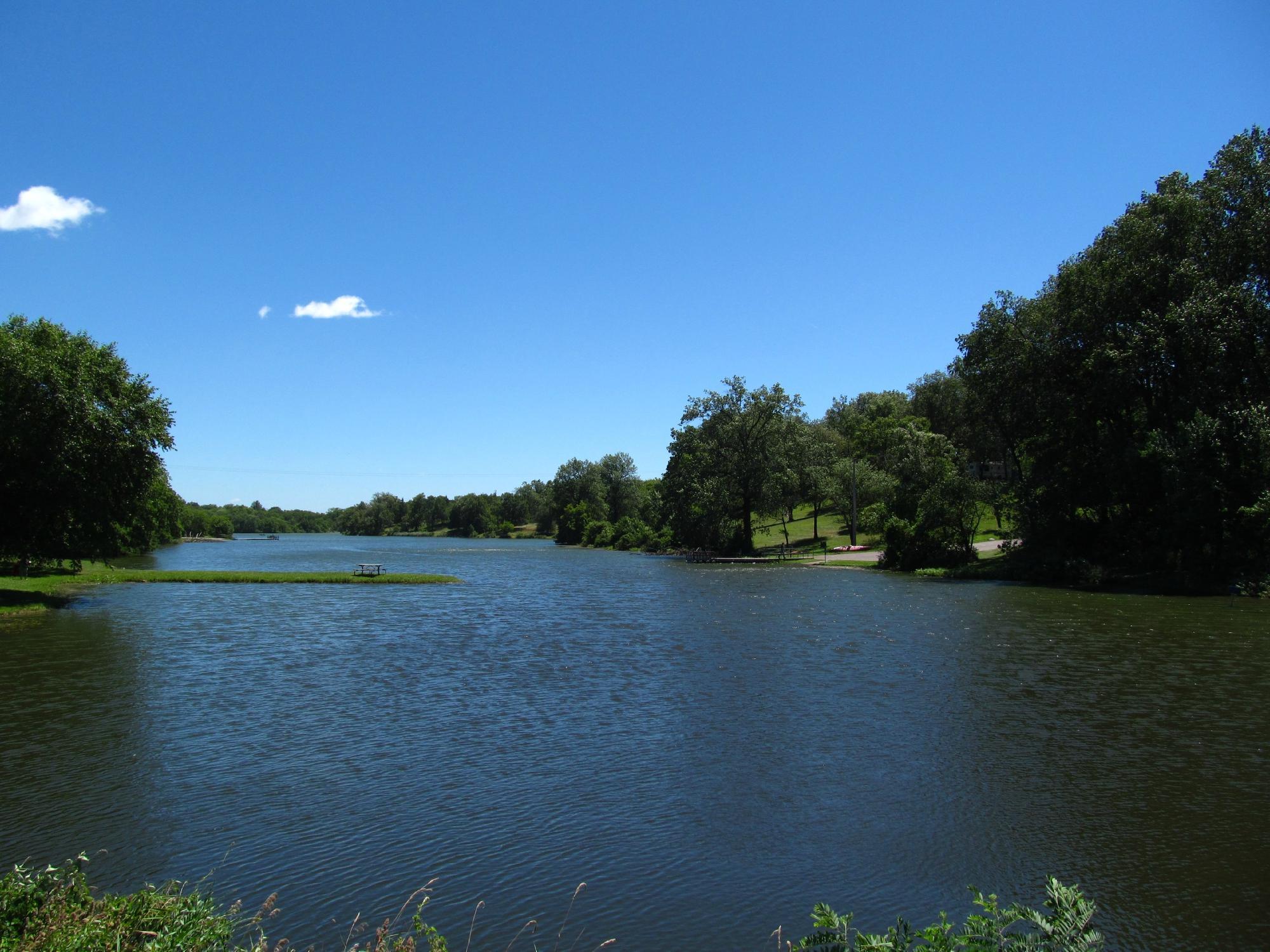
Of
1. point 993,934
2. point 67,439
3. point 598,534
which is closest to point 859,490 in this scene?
point 598,534

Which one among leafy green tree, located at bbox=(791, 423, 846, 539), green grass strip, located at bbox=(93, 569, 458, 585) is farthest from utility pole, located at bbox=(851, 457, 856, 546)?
green grass strip, located at bbox=(93, 569, 458, 585)

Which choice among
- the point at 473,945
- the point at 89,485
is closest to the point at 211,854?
the point at 473,945

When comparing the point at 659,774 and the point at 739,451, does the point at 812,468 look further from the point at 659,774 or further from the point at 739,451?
the point at 659,774

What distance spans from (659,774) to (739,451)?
69900mm

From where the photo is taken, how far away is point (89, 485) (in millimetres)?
33719

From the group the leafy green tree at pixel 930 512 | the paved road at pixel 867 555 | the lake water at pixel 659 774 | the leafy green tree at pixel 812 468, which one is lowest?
the lake water at pixel 659 774

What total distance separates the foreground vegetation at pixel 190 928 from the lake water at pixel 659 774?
2.00 m

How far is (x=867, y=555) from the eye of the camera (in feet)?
247

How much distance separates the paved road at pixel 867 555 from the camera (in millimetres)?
66338

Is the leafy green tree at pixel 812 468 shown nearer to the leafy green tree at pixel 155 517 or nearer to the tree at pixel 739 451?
the tree at pixel 739 451

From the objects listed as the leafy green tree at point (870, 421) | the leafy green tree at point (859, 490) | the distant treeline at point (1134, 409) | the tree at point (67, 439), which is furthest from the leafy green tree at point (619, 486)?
the tree at point (67, 439)

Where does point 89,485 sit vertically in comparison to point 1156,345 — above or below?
below

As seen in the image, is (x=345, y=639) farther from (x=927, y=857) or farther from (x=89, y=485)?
(x=927, y=857)

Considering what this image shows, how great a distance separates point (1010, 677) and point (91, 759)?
2042cm
